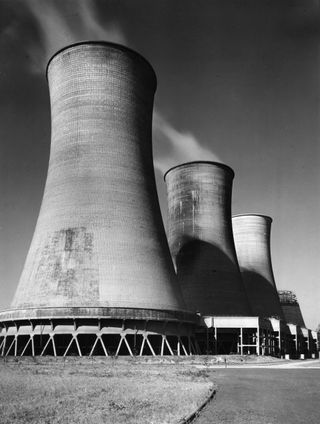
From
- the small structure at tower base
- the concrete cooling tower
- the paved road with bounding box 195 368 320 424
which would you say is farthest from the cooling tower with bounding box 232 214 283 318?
the paved road with bounding box 195 368 320 424

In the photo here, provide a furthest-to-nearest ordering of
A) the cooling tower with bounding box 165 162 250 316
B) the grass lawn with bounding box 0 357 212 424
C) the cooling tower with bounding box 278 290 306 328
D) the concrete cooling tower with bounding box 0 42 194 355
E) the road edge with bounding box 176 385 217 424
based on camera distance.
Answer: the cooling tower with bounding box 278 290 306 328 < the cooling tower with bounding box 165 162 250 316 < the concrete cooling tower with bounding box 0 42 194 355 < the grass lawn with bounding box 0 357 212 424 < the road edge with bounding box 176 385 217 424

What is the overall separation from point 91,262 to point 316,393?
1095 centimetres

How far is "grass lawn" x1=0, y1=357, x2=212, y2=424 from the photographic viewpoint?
23.1 ft

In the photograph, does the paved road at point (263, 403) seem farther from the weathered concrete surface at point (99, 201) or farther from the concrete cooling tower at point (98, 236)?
the weathered concrete surface at point (99, 201)

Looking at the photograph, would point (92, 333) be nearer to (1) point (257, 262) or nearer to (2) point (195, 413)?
(2) point (195, 413)

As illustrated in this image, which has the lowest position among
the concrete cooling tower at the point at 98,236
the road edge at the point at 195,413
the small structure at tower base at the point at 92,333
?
the road edge at the point at 195,413

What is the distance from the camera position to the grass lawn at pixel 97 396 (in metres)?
7.05

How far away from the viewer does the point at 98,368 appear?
15617 mm

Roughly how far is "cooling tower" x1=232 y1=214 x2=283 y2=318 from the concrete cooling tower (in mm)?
16585

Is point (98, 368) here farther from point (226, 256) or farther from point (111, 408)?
point (226, 256)

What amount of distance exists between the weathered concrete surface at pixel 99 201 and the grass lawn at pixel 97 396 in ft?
17.9

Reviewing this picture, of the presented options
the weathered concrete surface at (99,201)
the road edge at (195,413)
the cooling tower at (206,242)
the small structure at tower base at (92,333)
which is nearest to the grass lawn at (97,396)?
the road edge at (195,413)

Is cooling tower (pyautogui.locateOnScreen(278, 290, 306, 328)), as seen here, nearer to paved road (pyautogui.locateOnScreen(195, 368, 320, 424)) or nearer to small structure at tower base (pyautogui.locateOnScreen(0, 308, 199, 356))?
small structure at tower base (pyautogui.locateOnScreen(0, 308, 199, 356))

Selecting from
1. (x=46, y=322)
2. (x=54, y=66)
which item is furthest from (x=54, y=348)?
(x=54, y=66)
